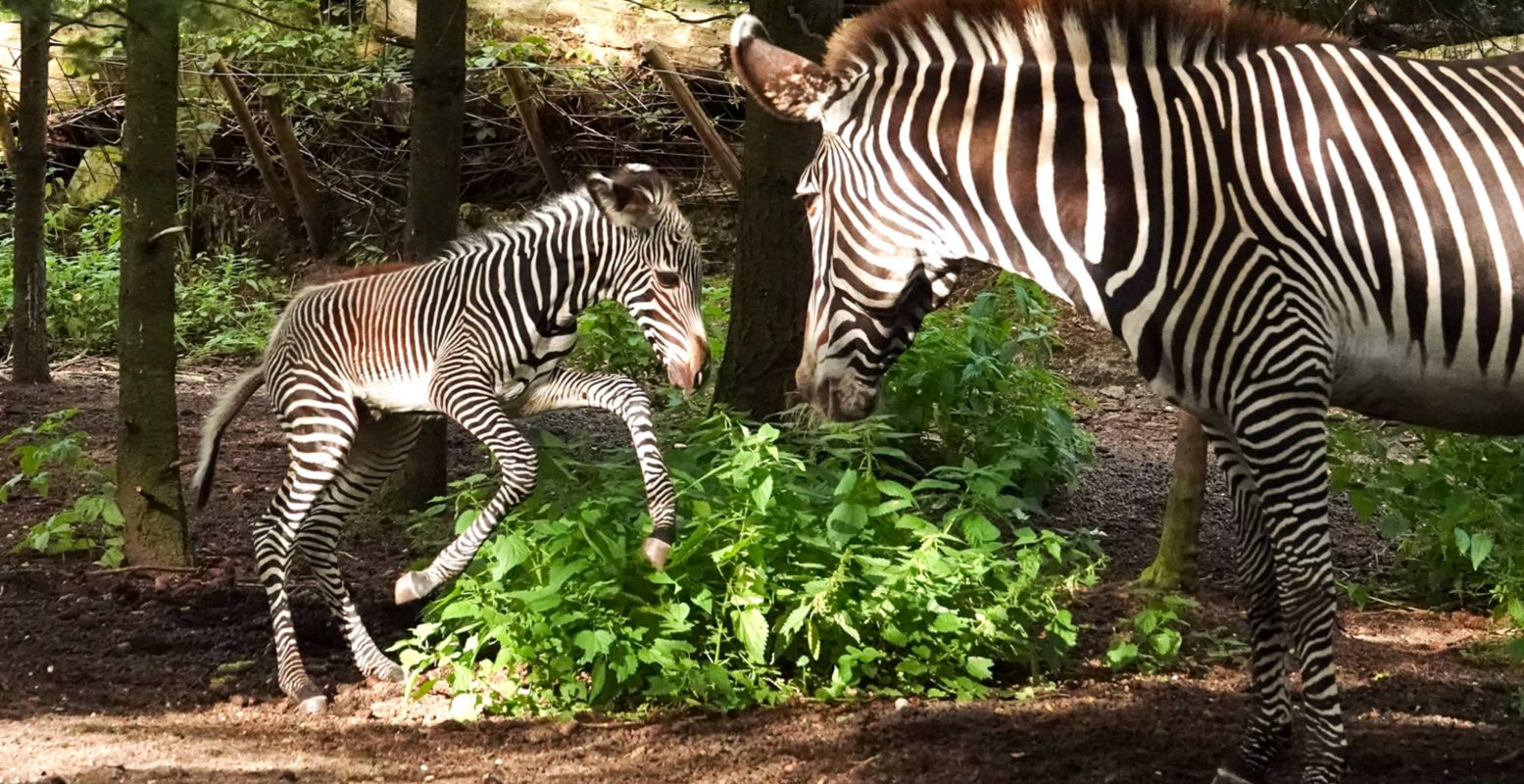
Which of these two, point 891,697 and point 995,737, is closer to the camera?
point 995,737

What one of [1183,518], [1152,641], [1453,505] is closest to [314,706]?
[1152,641]

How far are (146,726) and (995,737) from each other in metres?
3.10

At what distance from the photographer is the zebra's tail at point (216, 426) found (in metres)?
6.43

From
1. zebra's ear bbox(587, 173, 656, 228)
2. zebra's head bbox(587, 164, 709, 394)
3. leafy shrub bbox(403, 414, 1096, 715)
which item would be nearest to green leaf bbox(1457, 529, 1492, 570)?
leafy shrub bbox(403, 414, 1096, 715)

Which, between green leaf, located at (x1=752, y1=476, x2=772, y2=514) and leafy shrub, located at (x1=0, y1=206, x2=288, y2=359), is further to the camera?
leafy shrub, located at (x1=0, y1=206, x2=288, y2=359)

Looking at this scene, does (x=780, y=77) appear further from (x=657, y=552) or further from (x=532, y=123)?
(x=532, y=123)

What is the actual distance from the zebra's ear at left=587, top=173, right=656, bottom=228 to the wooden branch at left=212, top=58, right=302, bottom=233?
714 centimetres

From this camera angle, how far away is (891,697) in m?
5.48

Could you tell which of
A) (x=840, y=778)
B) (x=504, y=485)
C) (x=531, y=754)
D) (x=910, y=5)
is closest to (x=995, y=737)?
(x=840, y=778)

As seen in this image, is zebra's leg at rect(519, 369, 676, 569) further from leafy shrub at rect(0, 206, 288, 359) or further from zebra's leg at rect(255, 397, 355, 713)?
leafy shrub at rect(0, 206, 288, 359)

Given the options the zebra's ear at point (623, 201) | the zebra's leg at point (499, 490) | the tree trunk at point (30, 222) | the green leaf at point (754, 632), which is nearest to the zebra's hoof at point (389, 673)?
the zebra's leg at point (499, 490)

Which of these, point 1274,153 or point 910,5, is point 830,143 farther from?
point 1274,153

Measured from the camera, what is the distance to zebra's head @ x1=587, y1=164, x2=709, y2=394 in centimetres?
577

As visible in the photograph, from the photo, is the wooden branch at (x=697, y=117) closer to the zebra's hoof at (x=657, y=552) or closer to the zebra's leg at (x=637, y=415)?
the zebra's leg at (x=637, y=415)
